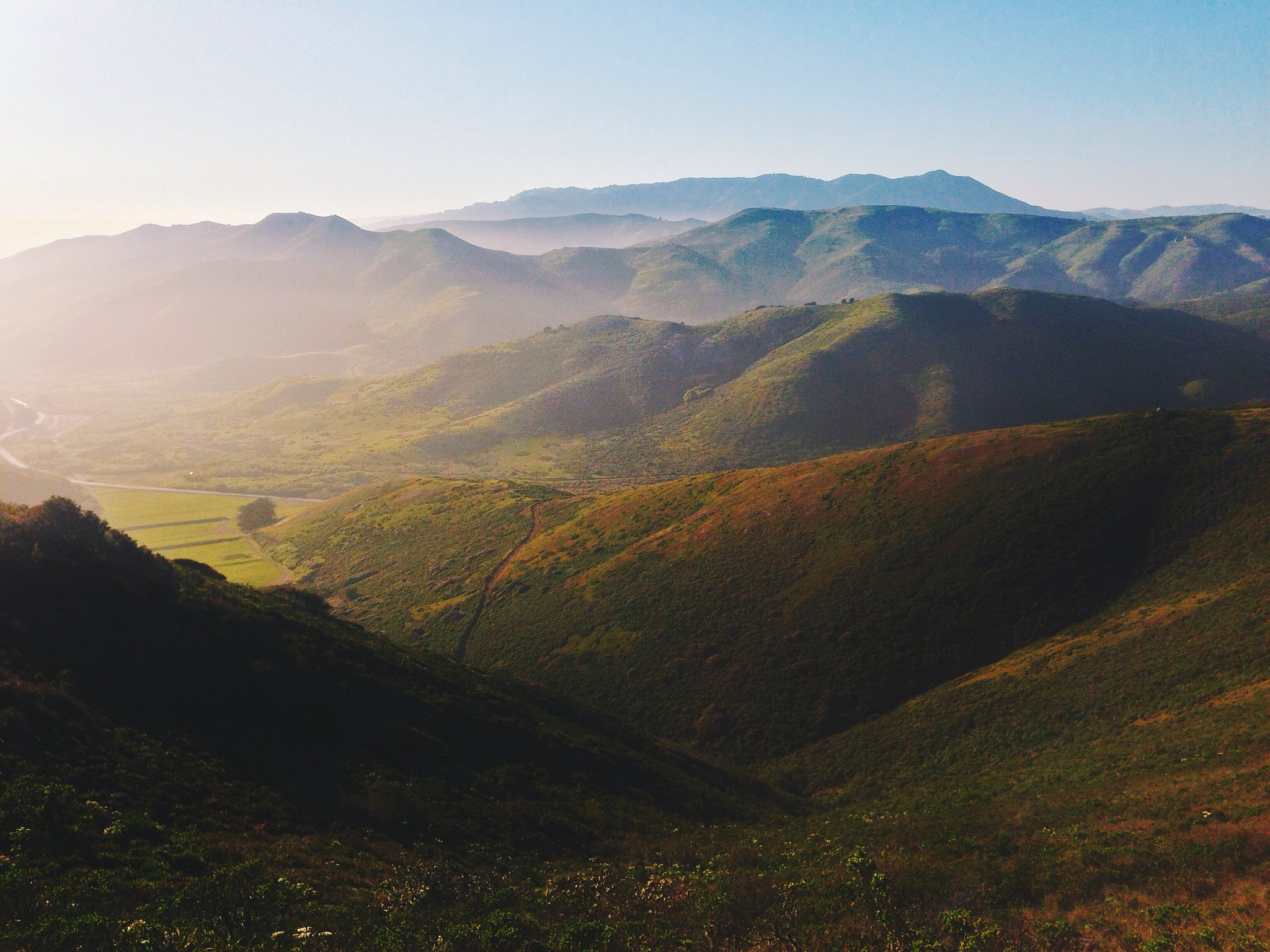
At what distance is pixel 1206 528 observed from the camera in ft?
195

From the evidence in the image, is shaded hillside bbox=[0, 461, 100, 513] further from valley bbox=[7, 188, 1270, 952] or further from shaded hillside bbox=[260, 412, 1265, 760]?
valley bbox=[7, 188, 1270, 952]

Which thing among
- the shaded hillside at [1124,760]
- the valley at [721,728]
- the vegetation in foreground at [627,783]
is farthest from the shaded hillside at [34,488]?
the shaded hillside at [1124,760]

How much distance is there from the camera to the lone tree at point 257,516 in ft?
484

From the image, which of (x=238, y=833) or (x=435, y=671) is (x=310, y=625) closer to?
(x=435, y=671)

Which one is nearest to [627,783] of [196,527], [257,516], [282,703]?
[282,703]

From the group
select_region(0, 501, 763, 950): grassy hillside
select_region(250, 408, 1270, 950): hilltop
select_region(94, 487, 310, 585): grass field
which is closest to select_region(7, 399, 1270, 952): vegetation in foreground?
select_region(0, 501, 763, 950): grassy hillside

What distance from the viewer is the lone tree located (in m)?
148

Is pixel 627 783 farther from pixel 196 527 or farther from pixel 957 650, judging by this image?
pixel 196 527

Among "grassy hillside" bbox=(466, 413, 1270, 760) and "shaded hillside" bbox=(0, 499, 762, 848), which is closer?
"shaded hillside" bbox=(0, 499, 762, 848)

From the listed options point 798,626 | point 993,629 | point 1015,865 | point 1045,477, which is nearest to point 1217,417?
point 1045,477

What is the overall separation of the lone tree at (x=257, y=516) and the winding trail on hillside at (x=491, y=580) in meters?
74.0

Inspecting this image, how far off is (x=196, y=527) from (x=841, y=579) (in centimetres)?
15278

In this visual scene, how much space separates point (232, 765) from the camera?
27859mm

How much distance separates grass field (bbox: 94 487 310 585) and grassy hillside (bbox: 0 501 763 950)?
63018 mm
